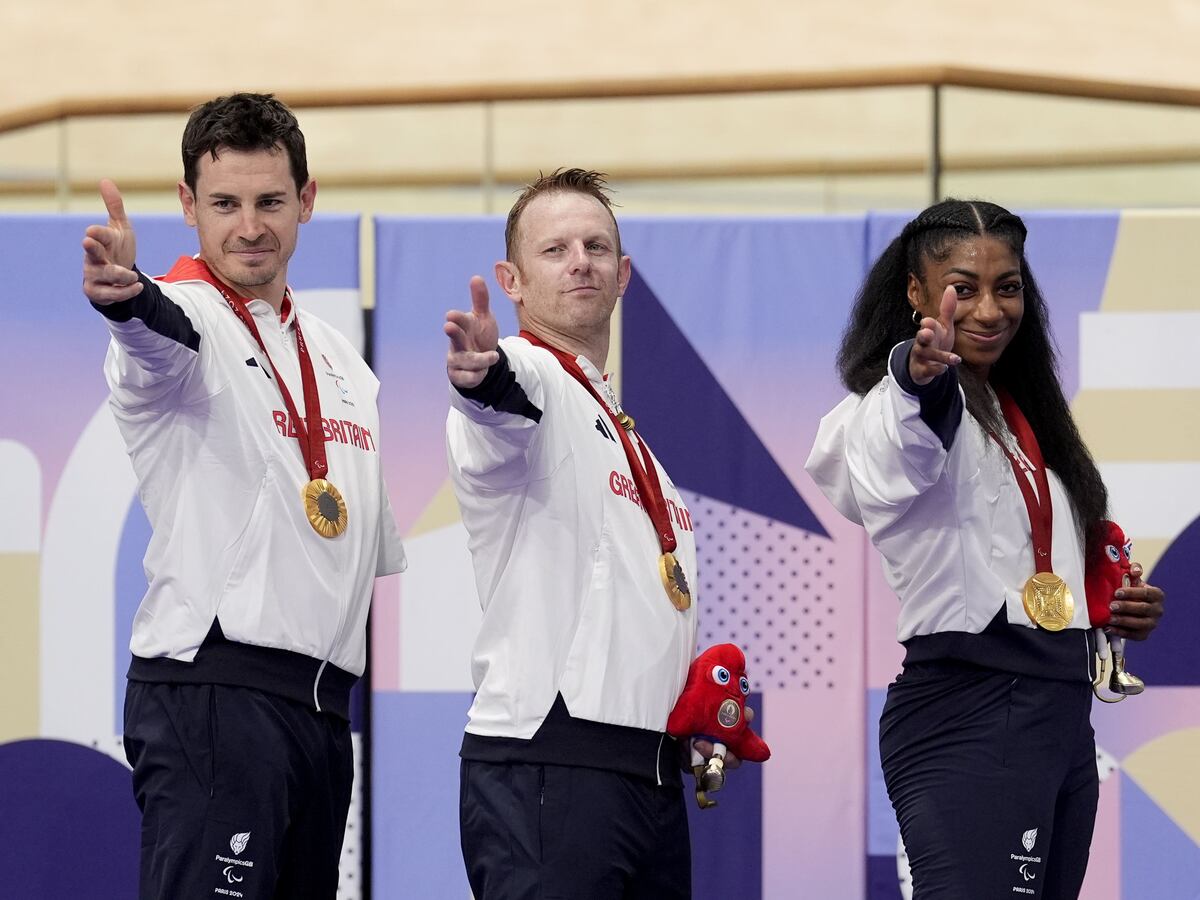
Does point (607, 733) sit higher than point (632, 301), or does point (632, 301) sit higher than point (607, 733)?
point (632, 301)

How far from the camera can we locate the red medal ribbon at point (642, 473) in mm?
2666

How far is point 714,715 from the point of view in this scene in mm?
2584

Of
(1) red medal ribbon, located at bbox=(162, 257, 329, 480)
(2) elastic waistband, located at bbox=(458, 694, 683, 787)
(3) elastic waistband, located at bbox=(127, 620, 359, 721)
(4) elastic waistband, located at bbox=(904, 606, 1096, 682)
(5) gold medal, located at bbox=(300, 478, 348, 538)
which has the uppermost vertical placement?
(1) red medal ribbon, located at bbox=(162, 257, 329, 480)

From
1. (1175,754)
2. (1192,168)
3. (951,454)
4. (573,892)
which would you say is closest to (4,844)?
(573,892)

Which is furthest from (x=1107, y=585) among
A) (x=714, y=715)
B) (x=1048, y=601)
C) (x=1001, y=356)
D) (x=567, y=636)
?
(x=567, y=636)

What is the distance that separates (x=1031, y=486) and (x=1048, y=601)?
0.21 m

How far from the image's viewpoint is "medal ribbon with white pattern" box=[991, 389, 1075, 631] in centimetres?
268

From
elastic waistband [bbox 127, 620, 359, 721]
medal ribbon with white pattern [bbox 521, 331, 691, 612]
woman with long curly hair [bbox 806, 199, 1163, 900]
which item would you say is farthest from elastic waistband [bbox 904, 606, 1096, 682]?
elastic waistband [bbox 127, 620, 359, 721]

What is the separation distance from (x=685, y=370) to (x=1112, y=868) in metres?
1.67

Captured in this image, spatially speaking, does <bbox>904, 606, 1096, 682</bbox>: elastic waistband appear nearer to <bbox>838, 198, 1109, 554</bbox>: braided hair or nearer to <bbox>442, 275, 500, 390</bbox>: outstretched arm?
<bbox>838, 198, 1109, 554</bbox>: braided hair

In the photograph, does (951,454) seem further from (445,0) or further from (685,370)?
(445,0)

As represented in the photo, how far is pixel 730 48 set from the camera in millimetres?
8047

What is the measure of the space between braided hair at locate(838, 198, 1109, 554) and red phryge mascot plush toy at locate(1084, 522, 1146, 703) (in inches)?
1.0

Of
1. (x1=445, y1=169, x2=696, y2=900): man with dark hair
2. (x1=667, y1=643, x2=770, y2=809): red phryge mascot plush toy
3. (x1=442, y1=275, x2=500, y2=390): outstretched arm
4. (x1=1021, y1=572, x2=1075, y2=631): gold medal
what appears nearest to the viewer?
(x1=442, y1=275, x2=500, y2=390): outstretched arm
